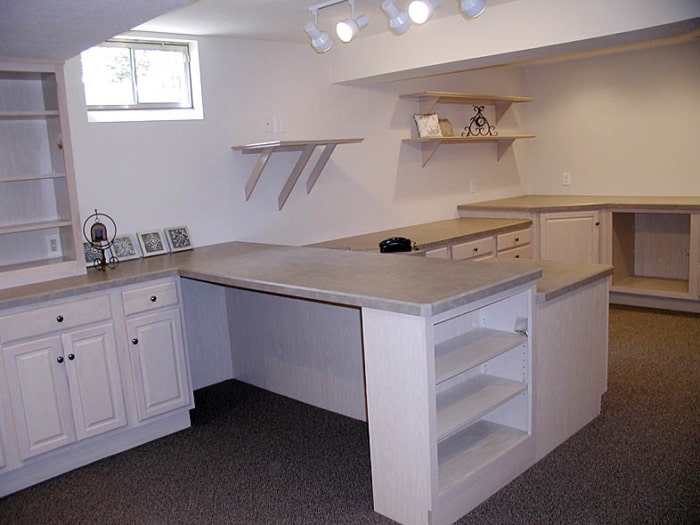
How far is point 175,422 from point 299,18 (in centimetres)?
228

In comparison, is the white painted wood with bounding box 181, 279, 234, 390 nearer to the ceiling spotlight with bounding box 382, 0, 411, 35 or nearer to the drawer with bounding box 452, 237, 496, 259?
the drawer with bounding box 452, 237, 496, 259

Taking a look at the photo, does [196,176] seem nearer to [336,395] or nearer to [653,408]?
[336,395]

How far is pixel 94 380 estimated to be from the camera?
3016 millimetres

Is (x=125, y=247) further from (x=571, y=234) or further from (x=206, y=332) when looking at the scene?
(x=571, y=234)

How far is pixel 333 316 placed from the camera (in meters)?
3.38

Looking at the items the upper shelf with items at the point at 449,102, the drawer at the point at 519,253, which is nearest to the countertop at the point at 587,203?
the drawer at the point at 519,253

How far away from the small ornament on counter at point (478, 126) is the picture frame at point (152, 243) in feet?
9.62

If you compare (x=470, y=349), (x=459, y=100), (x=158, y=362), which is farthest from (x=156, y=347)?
(x=459, y=100)

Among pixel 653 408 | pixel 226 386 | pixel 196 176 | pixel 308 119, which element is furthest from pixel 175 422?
pixel 653 408

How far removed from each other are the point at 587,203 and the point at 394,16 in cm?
293

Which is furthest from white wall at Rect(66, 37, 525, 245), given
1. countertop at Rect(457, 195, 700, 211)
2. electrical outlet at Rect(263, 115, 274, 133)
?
countertop at Rect(457, 195, 700, 211)

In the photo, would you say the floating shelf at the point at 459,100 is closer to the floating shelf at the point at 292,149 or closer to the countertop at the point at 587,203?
the countertop at the point at 587,203

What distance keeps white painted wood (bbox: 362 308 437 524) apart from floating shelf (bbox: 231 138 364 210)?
1.67 m

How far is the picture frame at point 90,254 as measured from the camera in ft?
11.2
